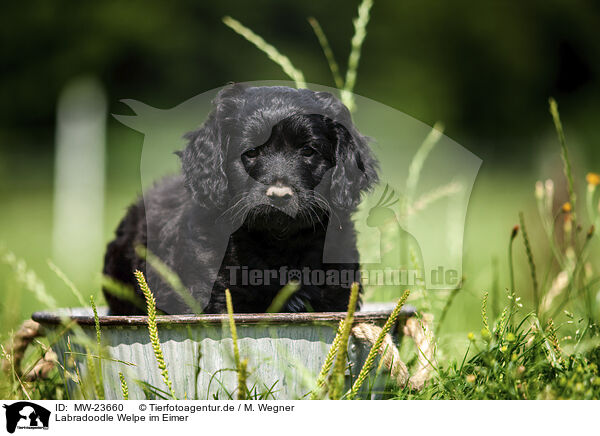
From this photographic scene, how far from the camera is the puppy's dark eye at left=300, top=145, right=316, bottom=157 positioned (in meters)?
2.34

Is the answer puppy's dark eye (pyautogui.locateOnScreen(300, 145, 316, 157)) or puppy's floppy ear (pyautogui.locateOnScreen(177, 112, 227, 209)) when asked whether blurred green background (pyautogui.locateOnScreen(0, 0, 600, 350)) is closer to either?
puppy's floppy ear (pyautogui.locateOnScreen(177, 112, 227, 209))

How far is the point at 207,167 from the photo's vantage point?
246cm

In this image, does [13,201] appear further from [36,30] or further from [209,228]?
[209,228]

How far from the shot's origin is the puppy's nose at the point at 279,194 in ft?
7.10

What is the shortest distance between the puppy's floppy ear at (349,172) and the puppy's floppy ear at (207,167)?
44cm

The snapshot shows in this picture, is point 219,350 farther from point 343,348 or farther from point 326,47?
point 326,47

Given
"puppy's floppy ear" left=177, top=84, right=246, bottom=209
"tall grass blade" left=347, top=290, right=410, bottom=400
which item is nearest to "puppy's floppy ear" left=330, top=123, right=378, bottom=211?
"puppy's floppy ear" left=177, top=84, right=246, bottom=209
